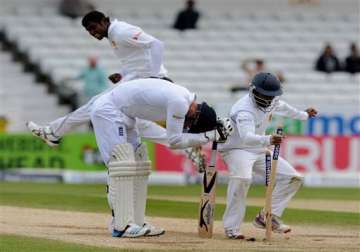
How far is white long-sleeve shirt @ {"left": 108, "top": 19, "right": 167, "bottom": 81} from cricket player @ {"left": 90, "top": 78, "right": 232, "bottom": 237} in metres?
1.18

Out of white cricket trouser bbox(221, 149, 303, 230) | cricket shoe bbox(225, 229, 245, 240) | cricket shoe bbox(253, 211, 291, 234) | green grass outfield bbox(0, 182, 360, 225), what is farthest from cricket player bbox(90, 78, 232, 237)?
green grass outfield bbox(0, 182, 360, 225)

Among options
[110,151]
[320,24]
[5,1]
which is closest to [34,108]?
[5,1]

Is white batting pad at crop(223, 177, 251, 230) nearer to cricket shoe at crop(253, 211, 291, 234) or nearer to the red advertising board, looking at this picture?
cricket shoe at crop(253, 211, 291, 234)

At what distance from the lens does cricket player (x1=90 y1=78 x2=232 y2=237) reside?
371 inches

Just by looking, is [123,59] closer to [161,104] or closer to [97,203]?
[161,104]

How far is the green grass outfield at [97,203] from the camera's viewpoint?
9.13 meters

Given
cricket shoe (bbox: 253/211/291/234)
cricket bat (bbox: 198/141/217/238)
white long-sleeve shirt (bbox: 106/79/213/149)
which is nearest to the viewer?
white long-sleeve shirt (bbox: 106/79/213/149)

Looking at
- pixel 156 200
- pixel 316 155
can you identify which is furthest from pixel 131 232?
pixel 316 155

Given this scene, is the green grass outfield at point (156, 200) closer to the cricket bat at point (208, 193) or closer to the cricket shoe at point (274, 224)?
the cricket shoe at point (274, 224)

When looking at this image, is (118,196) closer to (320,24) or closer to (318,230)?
(318,230)

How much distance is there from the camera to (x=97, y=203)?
13906 mm

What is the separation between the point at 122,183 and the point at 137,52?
1928 millimetres

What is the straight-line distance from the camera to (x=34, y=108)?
2297 cm

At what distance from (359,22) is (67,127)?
1693cm
